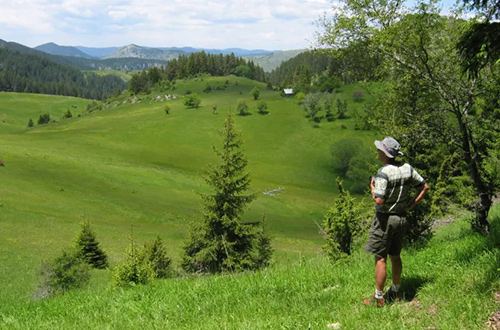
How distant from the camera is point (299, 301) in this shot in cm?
672

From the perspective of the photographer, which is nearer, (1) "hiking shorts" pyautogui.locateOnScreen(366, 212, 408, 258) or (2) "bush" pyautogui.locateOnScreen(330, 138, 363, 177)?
(1) "hiking shorts" pyautogui.locateOnScreen(366, 212, 408, 258)

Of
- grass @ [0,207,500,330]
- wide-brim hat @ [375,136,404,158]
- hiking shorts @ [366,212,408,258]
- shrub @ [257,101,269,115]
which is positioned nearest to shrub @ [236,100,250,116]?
shrub @ [257,101,269,115]

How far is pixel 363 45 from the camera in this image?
1132 cm

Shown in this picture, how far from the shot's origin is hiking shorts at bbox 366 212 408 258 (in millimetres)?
6547

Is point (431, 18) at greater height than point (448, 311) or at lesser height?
greater

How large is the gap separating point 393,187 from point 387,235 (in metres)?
0.80

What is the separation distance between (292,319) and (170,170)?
80.5 metres

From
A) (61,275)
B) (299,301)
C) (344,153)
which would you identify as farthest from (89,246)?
(344,153)

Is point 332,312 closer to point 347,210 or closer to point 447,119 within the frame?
point 447,119

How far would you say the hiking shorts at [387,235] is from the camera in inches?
258

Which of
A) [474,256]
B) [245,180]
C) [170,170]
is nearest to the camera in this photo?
[474,256]

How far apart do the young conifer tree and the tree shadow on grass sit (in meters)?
20.9

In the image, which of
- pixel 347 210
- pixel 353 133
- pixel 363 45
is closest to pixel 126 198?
pixel 347 210

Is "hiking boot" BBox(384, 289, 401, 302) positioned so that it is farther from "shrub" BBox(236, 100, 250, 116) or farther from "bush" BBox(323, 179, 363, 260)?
"shrub" BBox(236, 100, 250, 116)
